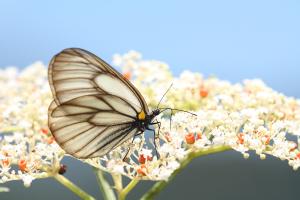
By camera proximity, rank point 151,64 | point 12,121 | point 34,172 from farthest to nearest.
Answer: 1. point 151,64
2. point 12,121
3. point 34,172

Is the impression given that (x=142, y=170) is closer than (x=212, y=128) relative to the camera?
Yes

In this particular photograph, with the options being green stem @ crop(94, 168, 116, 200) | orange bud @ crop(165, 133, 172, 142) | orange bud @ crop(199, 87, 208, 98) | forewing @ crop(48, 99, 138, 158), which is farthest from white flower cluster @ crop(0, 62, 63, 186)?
orange bud @ crop(199, 87, 208, 98)

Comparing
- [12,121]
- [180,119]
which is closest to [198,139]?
[180,119]

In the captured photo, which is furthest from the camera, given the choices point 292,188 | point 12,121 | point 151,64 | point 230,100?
point 292,188

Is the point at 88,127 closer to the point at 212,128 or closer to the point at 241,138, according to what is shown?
the point at 212,128

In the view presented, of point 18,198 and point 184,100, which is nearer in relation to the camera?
point 184,100

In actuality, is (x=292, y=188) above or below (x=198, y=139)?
above

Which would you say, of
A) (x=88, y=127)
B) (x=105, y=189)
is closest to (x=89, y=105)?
(x=88, y=127)

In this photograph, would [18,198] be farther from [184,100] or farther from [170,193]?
[184,100]
